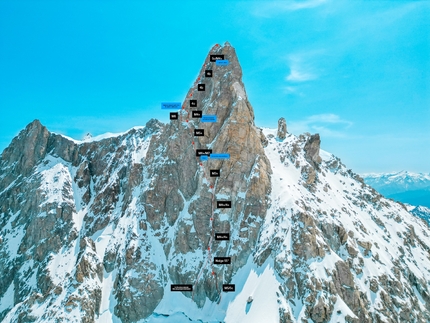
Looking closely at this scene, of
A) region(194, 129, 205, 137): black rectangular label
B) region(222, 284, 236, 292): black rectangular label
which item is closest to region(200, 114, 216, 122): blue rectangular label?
region(194, 129, 205, 137): black rectangular label

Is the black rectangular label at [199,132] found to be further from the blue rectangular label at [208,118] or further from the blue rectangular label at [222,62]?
the blue rectangular label at [222,62]

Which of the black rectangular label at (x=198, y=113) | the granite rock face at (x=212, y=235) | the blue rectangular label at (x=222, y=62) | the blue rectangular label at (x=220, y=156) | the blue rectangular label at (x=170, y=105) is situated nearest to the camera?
the blue rectangular label at (x=170, y=105)

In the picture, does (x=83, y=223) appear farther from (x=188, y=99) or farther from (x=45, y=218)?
(x=188, y=99)

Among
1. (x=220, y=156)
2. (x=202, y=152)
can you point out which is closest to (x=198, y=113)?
(x=202, y=152)

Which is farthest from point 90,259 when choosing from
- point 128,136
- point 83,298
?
point 128,136

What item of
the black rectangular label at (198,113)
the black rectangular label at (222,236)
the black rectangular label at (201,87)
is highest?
the black rectangular label at (201,87)

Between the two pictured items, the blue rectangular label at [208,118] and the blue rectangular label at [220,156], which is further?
the blue rectangular label at [208,118]

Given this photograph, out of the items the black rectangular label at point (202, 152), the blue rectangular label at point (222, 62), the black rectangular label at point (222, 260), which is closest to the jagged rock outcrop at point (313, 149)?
the black rectangular label at point (202, 152)

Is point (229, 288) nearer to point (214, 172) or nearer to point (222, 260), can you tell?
point (222, 260)
